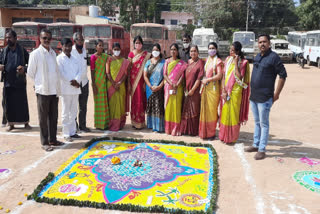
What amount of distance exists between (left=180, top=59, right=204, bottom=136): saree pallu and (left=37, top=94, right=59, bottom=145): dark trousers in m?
2.21

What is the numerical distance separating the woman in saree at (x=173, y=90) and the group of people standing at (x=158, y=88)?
18 millimetres

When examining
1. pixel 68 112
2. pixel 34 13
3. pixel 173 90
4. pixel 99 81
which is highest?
pixel 34 13

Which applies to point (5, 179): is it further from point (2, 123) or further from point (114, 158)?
point (2, 123)

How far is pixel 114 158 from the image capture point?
13.0 ft

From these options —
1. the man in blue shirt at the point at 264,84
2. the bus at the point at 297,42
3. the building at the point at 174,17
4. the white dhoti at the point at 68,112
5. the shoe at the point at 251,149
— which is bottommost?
the shoe at the point at 251,149

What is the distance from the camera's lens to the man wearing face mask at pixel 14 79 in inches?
199

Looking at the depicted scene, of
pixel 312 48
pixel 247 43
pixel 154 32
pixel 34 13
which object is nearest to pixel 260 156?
pixel 154 32

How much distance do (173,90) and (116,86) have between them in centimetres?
108

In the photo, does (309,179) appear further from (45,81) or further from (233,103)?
(45,81)

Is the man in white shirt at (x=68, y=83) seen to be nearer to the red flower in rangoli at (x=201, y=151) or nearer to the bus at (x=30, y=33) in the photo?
the red flower in rangoli at (x=201, y=151)

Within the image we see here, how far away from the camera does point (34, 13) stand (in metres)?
30.5

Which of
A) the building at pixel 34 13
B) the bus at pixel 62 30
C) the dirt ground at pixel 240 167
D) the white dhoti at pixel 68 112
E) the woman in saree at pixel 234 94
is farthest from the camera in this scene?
the building at pixel 34 13

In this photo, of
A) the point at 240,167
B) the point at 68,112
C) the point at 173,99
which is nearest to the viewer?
the point at 240,167

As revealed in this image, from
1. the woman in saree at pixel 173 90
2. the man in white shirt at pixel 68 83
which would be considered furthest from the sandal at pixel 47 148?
the woman in saree at pixel 173 90
